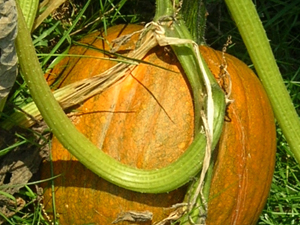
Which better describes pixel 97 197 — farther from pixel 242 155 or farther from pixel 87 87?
pixel 242 155

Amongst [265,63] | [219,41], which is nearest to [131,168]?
[265,63]

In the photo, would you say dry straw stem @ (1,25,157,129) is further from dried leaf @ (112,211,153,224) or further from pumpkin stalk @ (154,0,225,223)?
dried leaf @ (112,211,153,224)

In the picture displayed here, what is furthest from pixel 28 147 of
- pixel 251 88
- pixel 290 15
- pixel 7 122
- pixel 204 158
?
pixel 290 15

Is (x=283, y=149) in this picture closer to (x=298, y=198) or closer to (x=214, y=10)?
(x=298, y=198)

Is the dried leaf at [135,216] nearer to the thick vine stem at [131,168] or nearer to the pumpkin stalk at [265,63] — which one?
the thick vine stem at [131,168]

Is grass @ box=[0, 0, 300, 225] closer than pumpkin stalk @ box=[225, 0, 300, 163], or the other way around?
pumpkin stalk @ box=[225, 0, 300, 163]

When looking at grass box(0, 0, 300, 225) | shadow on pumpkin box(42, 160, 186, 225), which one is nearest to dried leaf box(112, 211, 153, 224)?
shadow on pumpkin box(42, 160, 186, 225)

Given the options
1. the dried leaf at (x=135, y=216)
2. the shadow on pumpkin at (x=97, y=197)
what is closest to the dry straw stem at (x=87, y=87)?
the shadow on pumpkin at (x=97, y=197)
